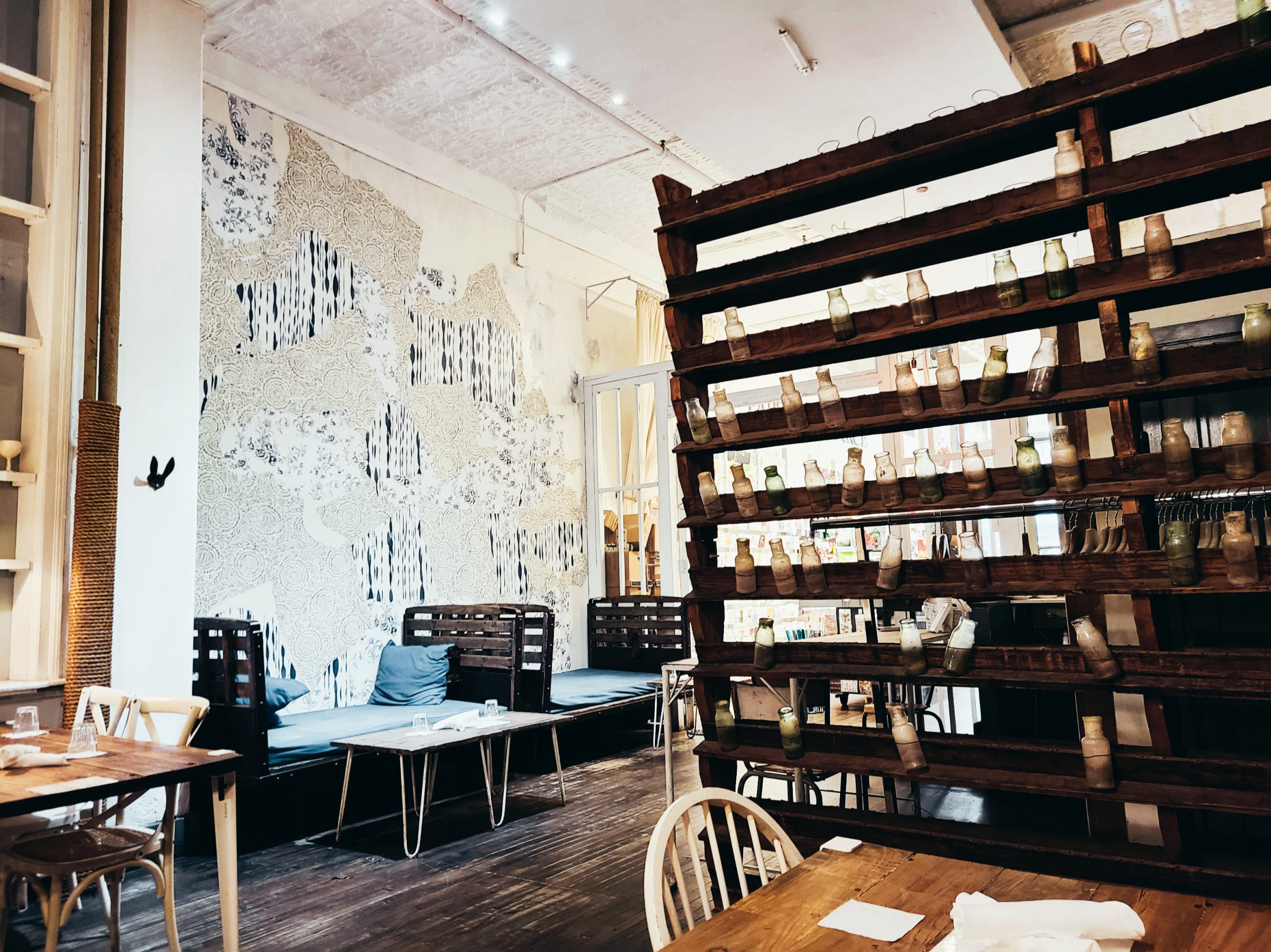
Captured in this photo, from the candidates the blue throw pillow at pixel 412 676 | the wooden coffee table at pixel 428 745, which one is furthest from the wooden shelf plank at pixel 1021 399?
the blue throw pillow at pixel 412 676

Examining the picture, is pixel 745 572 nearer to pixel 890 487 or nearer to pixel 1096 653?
pixel 890 487

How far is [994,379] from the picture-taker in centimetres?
265

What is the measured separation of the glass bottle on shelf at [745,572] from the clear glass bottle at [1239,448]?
1.38 metres

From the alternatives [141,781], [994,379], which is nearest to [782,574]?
[994,379]

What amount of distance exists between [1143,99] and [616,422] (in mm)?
6048

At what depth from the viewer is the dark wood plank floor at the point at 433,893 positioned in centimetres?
326

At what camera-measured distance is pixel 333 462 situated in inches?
237

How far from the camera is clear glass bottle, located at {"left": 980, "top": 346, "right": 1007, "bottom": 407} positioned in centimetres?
265

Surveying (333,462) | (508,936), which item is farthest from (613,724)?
(508,936)

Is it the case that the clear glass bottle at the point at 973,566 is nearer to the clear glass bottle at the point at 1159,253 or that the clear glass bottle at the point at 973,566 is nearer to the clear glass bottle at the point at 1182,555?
the clear glass bottle at the point at 1182,555

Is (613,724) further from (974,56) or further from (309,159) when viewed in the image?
(974,56)

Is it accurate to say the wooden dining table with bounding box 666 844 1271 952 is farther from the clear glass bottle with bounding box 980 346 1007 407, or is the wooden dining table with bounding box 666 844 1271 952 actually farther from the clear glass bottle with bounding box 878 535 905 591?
the clear glass bottle with bounding box 980 346 1007 407

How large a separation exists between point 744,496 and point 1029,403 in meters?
0.94

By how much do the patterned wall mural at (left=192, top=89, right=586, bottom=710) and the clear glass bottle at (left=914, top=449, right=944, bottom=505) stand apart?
414 cm
